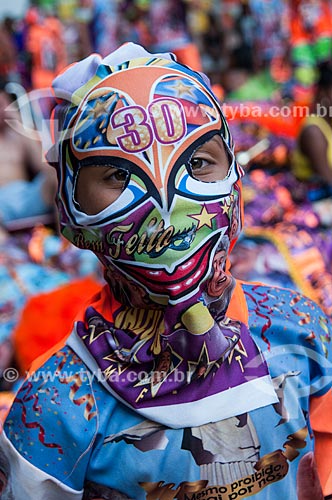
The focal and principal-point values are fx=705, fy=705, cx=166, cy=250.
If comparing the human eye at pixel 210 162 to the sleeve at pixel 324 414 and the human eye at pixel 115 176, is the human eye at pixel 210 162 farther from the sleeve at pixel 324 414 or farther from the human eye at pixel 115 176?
the sleeve at pixel 324 414

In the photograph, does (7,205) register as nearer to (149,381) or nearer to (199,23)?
(149,381)

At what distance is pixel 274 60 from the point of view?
19.6 ft

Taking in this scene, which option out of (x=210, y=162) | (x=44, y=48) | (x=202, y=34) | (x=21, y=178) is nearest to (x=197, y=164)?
(x=210, y=162)

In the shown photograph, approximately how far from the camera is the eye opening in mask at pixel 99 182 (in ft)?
3.21

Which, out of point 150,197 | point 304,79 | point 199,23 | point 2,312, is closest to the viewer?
point 150,197

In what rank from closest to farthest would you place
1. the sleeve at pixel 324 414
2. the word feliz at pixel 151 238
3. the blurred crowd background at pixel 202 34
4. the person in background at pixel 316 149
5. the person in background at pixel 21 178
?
the word feliz at pixel 151 238 < the sleeve at pixel 324 414 < the person in background at pixel 21 178 < the person in background at pixel 316 149 < the blurred crowd background at pixel 202 34

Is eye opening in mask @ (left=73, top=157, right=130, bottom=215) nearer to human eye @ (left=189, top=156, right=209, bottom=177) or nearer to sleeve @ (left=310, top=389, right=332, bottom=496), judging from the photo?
human eye @ (left=189, top=156, right=209, bottom=177)

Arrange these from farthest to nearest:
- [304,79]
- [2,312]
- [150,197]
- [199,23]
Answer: [199,23] < [304,79] < [2,312] < [150,197]

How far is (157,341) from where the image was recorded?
103cm

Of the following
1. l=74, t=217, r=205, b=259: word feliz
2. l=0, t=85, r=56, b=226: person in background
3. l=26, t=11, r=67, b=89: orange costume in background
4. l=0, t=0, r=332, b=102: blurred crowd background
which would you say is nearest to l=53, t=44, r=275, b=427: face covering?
l=74, t=217, r=205, b=259: word feliz

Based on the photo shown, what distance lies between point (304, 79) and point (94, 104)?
473 cm

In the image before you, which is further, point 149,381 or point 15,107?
point 15,107

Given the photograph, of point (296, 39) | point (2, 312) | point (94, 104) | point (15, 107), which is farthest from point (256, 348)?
point (296, 39)

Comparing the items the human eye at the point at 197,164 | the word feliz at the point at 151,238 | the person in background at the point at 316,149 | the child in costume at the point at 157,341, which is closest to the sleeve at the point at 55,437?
the child in costume at the point at 157,341
